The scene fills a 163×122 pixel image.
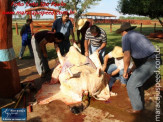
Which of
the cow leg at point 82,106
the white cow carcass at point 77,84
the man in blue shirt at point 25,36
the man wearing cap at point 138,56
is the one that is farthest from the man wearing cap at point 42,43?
the man in blue shirt at point 25,36

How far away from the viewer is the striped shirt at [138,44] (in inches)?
126

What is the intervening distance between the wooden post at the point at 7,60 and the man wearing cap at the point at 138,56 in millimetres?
2597

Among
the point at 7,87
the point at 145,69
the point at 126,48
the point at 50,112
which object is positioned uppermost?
the point at 126,48

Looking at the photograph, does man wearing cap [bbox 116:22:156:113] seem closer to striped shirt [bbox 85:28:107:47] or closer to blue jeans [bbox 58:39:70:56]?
striped shirt [bbox 85:28:107:47]

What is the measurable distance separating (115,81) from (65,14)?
297 cm

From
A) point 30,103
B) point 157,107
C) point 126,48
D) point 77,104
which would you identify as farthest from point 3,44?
point 157,107

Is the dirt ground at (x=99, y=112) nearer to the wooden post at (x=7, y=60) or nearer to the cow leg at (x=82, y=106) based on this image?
the cow leg at (x=82, y=106)

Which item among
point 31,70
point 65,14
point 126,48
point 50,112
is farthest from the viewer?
point 31,70

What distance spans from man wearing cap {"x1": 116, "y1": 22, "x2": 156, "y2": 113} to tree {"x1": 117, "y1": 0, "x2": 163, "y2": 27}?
37.0ft

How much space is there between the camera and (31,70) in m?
6.50

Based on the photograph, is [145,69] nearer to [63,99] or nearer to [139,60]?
[139,60]

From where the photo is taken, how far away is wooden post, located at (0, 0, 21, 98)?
12.4 feet
